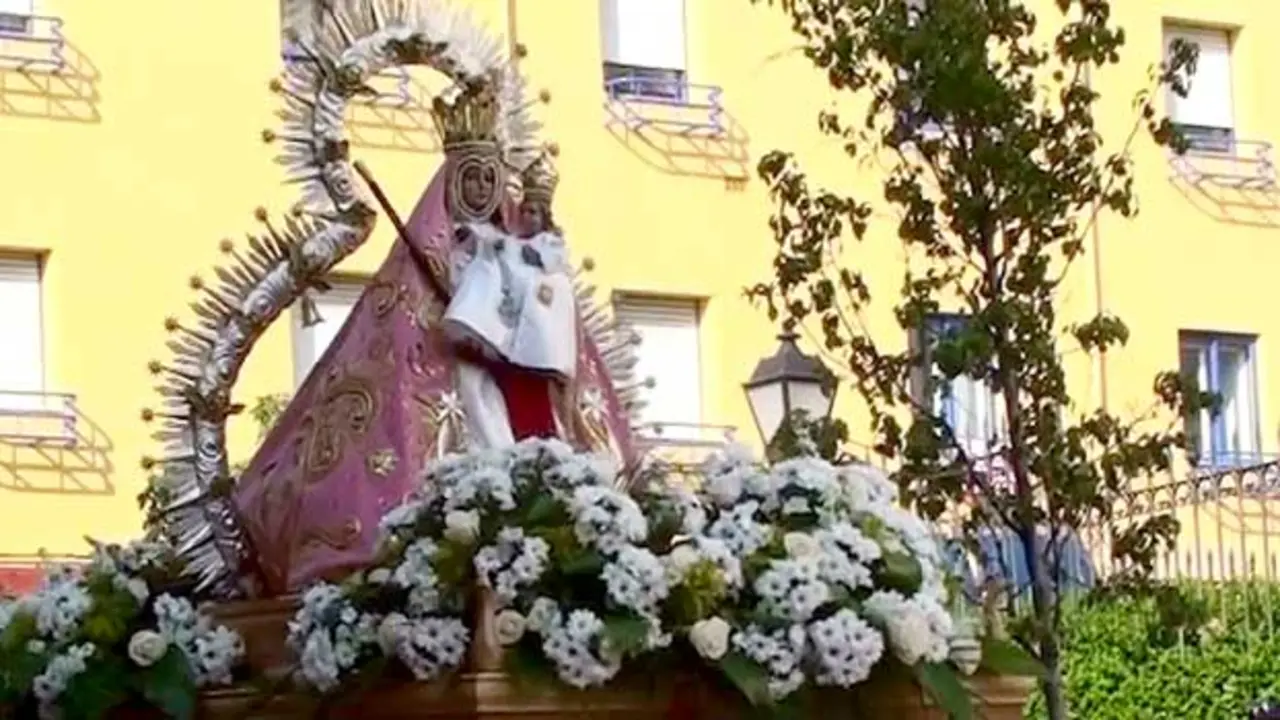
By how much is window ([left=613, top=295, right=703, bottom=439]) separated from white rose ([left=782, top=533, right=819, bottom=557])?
14954mm

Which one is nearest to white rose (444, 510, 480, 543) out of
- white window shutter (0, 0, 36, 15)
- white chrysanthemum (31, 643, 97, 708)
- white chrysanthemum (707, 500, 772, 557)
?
white chrysanthemum (707, 500, 772, 557)

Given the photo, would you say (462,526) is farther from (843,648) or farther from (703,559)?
(843,648)

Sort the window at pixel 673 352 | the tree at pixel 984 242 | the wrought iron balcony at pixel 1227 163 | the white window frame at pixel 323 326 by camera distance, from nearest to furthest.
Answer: the tree at pixel 984 242 → the white window frame at pixel 323 326 → the window at pixel 673 352 → the wrought iron balcony at pixel 1227 163

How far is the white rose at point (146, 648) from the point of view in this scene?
23.9ft

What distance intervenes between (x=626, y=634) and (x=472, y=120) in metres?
1.81

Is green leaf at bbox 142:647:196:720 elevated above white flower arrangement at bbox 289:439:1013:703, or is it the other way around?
white flower arrangement at bbox 289:439:1013:703

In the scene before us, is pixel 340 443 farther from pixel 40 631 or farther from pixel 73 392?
pixel 73 392

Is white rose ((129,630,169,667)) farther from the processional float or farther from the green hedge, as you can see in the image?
the green hedge

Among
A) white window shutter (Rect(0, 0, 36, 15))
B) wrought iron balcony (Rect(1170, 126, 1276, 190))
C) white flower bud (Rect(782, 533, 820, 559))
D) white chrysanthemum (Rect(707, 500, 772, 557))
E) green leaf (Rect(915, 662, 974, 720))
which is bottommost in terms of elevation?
green leaf (Rect(915, 662, 974, 720))

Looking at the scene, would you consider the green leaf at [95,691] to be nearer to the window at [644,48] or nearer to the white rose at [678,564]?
the white rose at [678,564]

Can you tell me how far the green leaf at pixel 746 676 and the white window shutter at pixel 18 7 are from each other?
572 inches

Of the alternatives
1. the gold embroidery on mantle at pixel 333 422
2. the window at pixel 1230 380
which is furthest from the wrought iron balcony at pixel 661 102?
the gold embroidery on mantle at pixel 333 422

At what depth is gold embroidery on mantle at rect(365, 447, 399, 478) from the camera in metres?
7.39

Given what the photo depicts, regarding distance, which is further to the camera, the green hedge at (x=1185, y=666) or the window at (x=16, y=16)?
the window at (x=16, y=16)
